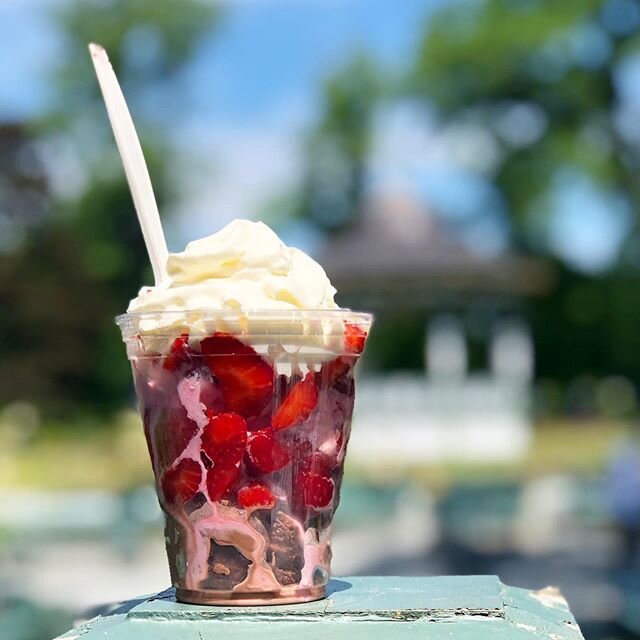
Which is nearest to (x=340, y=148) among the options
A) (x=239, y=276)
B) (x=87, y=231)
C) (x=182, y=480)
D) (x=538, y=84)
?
(x=538, y=84)

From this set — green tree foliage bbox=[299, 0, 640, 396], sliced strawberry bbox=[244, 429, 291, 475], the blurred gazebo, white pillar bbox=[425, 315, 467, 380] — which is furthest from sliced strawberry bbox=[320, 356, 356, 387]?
green tree foliage bbox=[299, 0, 640, 396]

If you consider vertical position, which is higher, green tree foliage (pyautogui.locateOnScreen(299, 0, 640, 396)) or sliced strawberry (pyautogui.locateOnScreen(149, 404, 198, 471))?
green tree foliage (pyautogui.locateOnScreen(299, 0, 640, 396))

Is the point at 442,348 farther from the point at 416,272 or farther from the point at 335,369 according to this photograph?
the point at 335,369

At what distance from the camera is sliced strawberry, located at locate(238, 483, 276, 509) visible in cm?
180

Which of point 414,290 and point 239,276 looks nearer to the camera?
point 239,276

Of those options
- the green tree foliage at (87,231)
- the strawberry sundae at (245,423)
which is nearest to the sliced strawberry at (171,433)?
the strawberry sundae at (245,423)

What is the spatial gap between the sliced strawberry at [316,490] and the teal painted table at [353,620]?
0.13 metres

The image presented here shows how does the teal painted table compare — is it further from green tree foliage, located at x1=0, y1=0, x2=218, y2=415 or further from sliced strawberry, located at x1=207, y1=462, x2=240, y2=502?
green tree foliage, located at x1=0, y1=0, x2=218, y2=415

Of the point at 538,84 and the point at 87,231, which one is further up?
the point at 538,84

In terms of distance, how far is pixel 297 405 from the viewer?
1.82m

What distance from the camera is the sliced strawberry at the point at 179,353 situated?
5.99 ft

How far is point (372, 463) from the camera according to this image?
21.3 metres

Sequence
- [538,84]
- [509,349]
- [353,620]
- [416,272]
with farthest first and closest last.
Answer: [538,84]
[509,349]
[416,272]
[353,620]

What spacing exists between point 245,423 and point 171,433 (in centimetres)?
12
